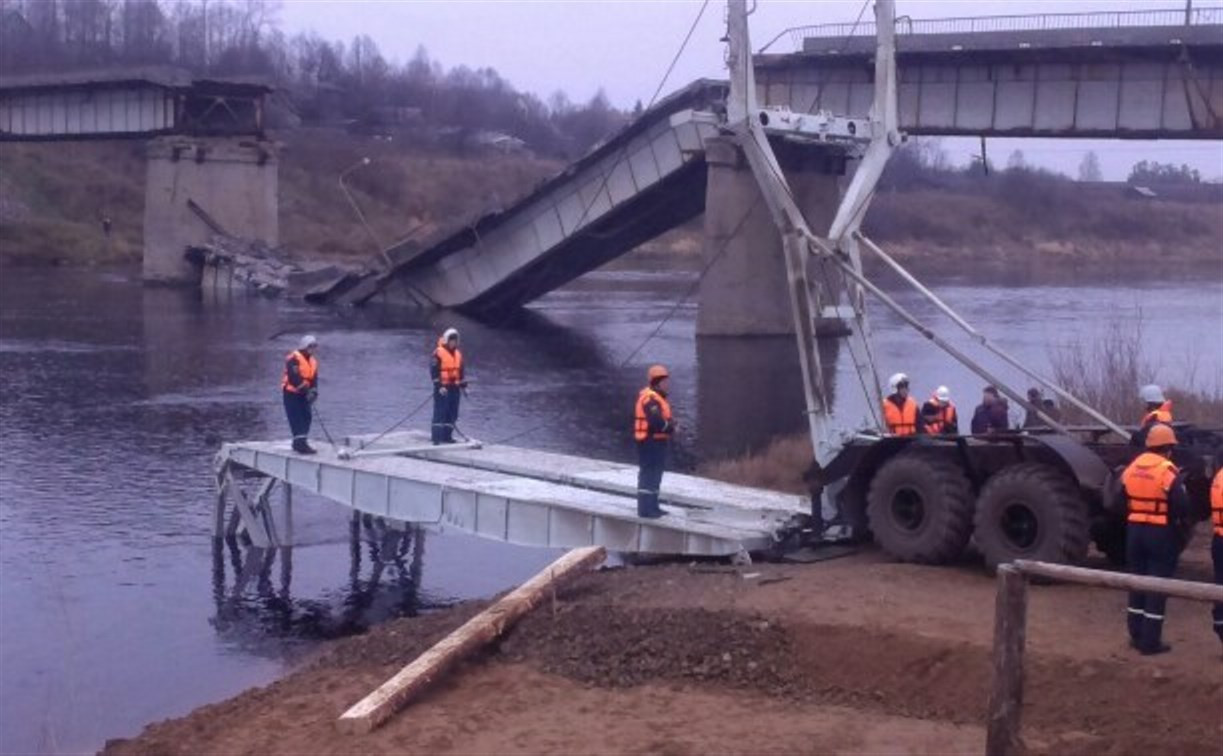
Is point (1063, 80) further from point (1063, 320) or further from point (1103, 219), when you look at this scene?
point (1103, 219)

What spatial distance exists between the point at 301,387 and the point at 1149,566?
12355mm

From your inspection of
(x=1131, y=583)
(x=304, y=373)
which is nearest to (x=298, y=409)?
(x=304, y=373)

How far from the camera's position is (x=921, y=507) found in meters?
16.3

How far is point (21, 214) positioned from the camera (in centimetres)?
9025

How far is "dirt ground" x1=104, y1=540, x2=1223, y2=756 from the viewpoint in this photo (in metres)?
11.9

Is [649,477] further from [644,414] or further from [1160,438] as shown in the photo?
[1160,438]

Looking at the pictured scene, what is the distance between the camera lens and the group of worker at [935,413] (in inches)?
712

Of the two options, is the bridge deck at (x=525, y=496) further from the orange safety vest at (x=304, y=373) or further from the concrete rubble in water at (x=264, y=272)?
the concrete rubble in water at (x=264, y=272)

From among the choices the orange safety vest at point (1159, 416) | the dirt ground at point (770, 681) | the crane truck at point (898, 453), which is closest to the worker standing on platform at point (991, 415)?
the crane truck at point (898, 453)

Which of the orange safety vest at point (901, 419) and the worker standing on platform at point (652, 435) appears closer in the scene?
the worker standing on platform at point (652, 435)

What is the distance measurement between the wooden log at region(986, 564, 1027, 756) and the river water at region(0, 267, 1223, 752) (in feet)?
28.5

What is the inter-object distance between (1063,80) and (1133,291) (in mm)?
34152

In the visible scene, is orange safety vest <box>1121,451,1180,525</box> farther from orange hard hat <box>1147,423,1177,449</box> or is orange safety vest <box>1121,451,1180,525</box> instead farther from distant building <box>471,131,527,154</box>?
distant building <box>471,131,527,154</box>

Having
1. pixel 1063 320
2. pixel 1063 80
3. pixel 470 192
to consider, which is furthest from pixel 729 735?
pixel 470 192
